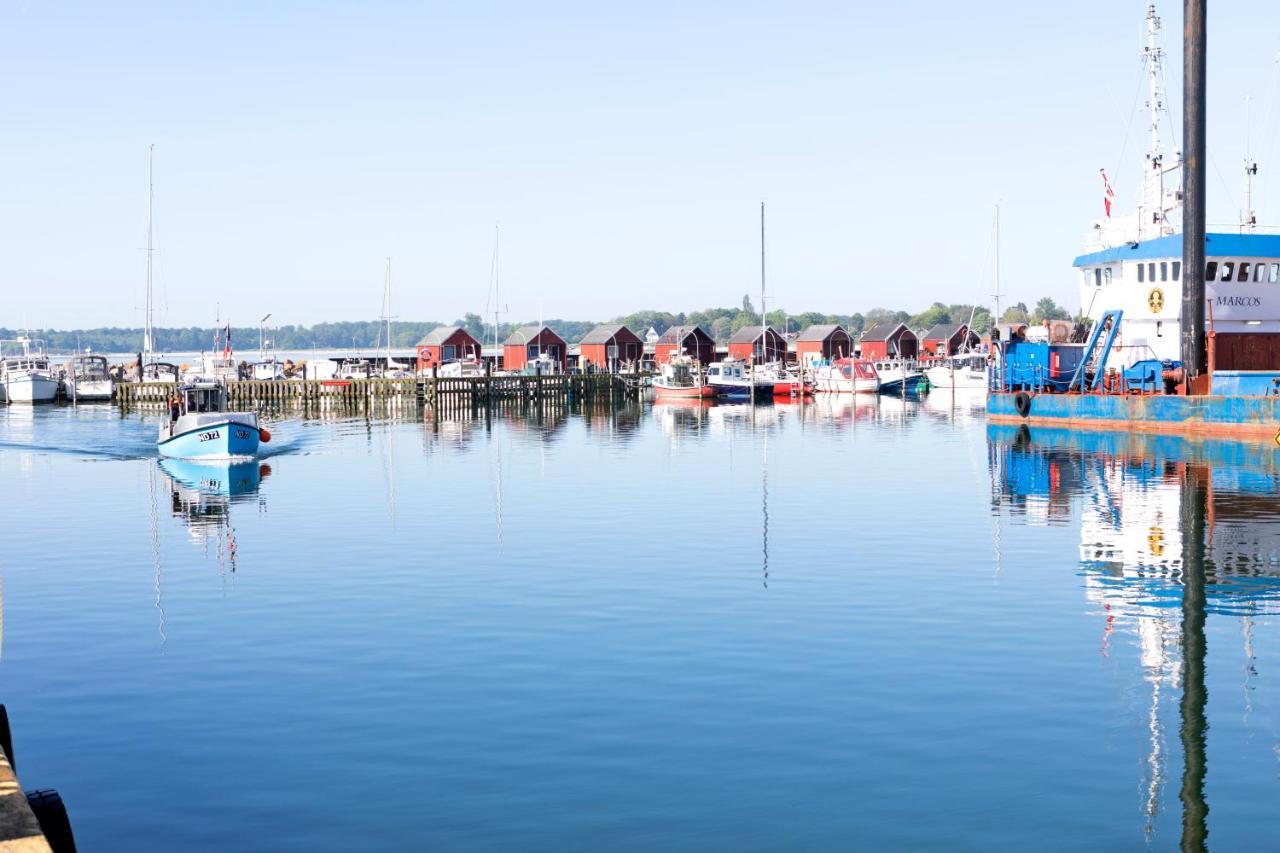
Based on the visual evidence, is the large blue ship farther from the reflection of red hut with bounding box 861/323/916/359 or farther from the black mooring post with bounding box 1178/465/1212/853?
the reflection of red hut with bounding box 861/323/916/359

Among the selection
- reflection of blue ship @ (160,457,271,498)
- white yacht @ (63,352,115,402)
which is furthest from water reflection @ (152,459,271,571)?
white yacht @ (63,352,115,402)

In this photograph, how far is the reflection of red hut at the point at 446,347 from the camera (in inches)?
6373

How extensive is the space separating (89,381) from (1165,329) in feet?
324

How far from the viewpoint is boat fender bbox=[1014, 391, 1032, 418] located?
68.2 metres

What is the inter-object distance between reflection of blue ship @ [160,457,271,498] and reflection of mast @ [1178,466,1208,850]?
29.2 meters

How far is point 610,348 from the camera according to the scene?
6388 inches

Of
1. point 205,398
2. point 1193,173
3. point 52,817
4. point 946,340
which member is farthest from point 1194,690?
point 946,340

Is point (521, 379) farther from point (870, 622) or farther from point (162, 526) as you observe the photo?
point (870, 622)

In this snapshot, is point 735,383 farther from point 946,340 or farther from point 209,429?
point 209,429

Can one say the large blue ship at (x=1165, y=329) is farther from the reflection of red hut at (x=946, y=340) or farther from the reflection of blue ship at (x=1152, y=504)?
the reflection of red hut at (x=946, y=340)

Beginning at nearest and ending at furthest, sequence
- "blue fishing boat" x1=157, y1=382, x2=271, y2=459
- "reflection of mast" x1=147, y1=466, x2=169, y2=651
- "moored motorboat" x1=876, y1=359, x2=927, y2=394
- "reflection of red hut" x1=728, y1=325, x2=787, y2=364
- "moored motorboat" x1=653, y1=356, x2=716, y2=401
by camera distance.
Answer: "reflection of mast" x1=147, y1=466, x2=169, y2=651 → "blue fishing boat" x1=157, y1=382, x2=271, y2=459 → "moored motorboat" x1=653, y1=356, x2=716, y2=401 → "moored motorboat" x1=876, y1=359, x2=927, y2=394 → "reflection of red hut" x1=728, y1=325, x2=787, y2=364

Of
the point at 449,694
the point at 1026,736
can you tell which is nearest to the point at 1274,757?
the point at 1026,736

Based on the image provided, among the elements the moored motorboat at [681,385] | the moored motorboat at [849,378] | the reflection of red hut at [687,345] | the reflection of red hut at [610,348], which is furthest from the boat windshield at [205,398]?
the reflection of red hut at [687,345]

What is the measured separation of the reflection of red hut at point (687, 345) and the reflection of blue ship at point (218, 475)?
346 ft
